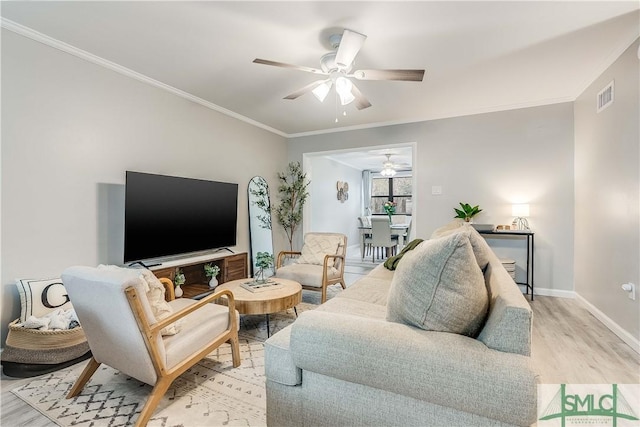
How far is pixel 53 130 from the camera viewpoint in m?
2.50

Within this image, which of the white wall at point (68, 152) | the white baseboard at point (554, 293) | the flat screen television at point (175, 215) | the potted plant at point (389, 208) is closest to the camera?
the white wall at point (68, 152)

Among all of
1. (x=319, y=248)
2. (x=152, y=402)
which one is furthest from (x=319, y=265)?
(x=152, y=402)

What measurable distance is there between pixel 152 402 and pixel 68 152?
7.36 feet

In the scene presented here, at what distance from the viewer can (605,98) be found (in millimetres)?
2932

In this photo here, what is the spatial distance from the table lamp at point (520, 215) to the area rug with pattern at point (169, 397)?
3.66 metres

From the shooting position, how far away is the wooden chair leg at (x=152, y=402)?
152 cm

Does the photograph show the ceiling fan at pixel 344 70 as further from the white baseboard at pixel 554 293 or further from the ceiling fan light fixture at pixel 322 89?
the white baseboard at pixel 554 293

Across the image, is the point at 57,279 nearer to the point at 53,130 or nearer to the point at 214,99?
the point at 53,130

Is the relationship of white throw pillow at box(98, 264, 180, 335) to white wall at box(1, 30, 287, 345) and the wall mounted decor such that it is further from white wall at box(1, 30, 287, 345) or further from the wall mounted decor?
the wall mounted decor

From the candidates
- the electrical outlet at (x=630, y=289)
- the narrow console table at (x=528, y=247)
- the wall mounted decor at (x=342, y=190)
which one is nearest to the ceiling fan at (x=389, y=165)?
the wall mounted decor at (x=342, y=190)

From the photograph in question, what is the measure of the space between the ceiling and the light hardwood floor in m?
2.29

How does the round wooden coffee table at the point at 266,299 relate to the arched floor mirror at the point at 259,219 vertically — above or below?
below

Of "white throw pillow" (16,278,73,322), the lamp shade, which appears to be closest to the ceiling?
the lamp shade

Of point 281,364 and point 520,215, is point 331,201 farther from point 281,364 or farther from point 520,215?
point 281,364
